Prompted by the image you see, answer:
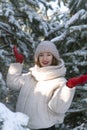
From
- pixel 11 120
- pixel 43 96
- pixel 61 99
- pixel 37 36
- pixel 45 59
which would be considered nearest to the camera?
pixel 11 120

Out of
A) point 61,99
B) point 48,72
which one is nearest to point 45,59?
point 48,72

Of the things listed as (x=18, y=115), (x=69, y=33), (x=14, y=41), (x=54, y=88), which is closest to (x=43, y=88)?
(x=54, y=88)

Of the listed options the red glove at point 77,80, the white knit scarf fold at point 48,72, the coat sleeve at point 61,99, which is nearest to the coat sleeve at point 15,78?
the white knit scarf fold at point 48,72

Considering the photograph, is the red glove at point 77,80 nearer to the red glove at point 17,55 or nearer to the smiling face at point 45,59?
the smiling face at point 45,59

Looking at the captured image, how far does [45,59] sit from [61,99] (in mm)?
530

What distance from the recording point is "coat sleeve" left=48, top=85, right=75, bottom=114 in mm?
3334

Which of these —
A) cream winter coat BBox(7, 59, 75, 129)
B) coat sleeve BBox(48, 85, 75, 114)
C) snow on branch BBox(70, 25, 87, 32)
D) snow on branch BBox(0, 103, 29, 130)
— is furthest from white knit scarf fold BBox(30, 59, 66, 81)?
snow on branch BBox(70, 25, 87, 32)

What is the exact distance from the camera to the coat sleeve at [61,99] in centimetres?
333

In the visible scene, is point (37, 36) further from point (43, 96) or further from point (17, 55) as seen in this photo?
point (43, 96)

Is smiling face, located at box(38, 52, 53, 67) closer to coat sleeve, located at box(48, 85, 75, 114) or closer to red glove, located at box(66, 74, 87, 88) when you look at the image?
coat sleeve, located at box(48, 85, 75, 114)

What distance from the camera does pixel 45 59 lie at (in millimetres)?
3750

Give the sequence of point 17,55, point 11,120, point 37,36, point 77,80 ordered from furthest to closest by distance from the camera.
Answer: point 37,36
point 17,55
point 77,80
point 11,120

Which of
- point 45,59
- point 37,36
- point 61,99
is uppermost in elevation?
point 37,36

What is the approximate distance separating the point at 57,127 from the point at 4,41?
4.80ft
